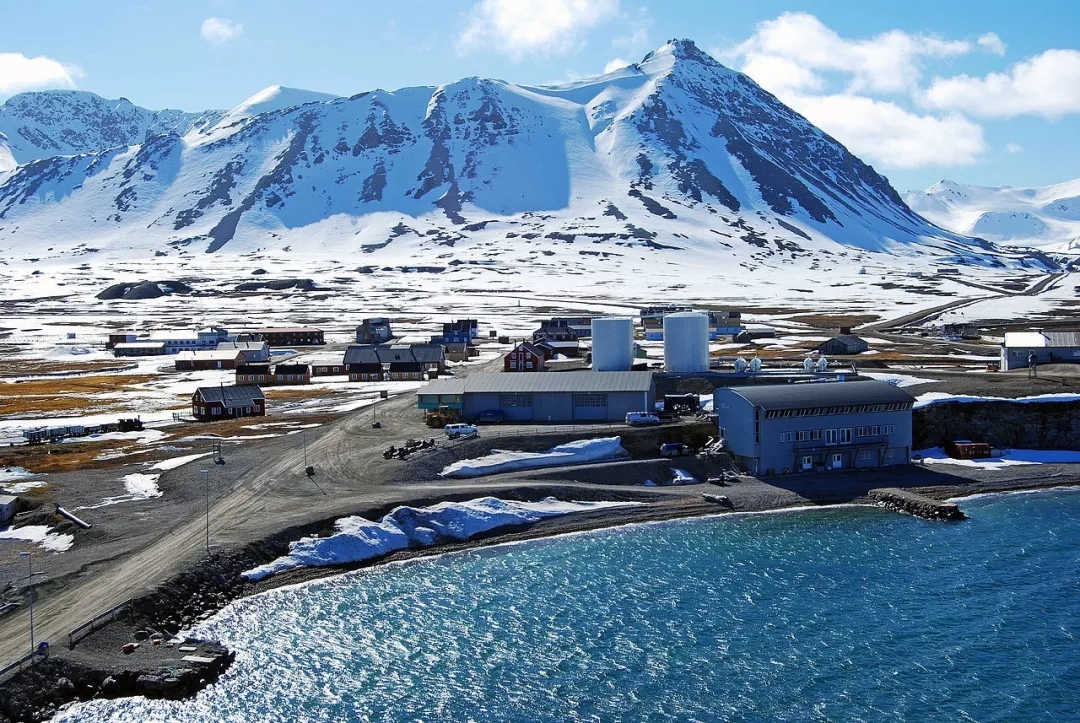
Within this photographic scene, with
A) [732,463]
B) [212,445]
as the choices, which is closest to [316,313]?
[212,445]

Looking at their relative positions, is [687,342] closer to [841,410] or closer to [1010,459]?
[841,410]

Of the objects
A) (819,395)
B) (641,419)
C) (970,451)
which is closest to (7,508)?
(641,419)

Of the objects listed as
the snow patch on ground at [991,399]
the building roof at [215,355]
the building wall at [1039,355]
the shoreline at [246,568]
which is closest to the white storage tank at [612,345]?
the snow patch on ground at [991,399]

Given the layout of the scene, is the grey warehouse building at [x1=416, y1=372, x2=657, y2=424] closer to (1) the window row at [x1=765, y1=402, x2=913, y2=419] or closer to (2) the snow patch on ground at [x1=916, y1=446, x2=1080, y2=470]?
(1) the window row at [x1=765, y1=402, x2=913, y2=419]

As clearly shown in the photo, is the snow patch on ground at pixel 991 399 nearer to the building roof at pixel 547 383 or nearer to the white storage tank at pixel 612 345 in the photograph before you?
the building roof at pixel 547 383

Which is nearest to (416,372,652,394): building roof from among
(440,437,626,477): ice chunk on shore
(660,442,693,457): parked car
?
(660,442,693,457): parked car

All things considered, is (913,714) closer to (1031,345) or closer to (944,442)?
(944,442)
